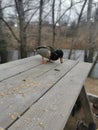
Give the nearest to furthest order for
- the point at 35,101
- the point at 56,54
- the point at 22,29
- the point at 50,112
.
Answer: the point at 50,112 < the point at 35,101 < the point at 56,54 < the point at 22,29

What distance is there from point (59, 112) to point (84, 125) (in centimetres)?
142

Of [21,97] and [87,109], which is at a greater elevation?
[21,97]

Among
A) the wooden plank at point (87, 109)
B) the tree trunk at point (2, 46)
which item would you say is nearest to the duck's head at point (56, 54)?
the wooden plank at point (87, 109)

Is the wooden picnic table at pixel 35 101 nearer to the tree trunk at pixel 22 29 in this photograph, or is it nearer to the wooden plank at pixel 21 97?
the wooden plank at pixel 21 97

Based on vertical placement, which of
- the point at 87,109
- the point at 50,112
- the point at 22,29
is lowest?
the point at 87,109

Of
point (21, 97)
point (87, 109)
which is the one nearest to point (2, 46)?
point (87, 109)

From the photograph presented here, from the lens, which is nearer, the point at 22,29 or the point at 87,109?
the point at 87,109

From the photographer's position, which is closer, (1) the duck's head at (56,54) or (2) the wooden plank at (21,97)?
(2) the wooden plank at (21,97)

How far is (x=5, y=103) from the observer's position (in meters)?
0.90

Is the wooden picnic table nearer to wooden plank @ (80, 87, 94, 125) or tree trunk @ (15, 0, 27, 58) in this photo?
wooden plank @ (80, 87, 94, 125)

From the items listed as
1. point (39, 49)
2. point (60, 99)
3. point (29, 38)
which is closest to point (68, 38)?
point (29, 38)

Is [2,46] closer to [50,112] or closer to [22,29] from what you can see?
[22,29]

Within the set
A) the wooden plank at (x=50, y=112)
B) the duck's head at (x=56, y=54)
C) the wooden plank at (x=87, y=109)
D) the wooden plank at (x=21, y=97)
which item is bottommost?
the wooden plank at (x=87, y=109)

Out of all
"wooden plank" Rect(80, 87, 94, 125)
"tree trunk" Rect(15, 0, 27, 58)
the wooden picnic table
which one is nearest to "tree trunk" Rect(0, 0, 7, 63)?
"tree trunk" Rect(15, 0, 27, 58)
